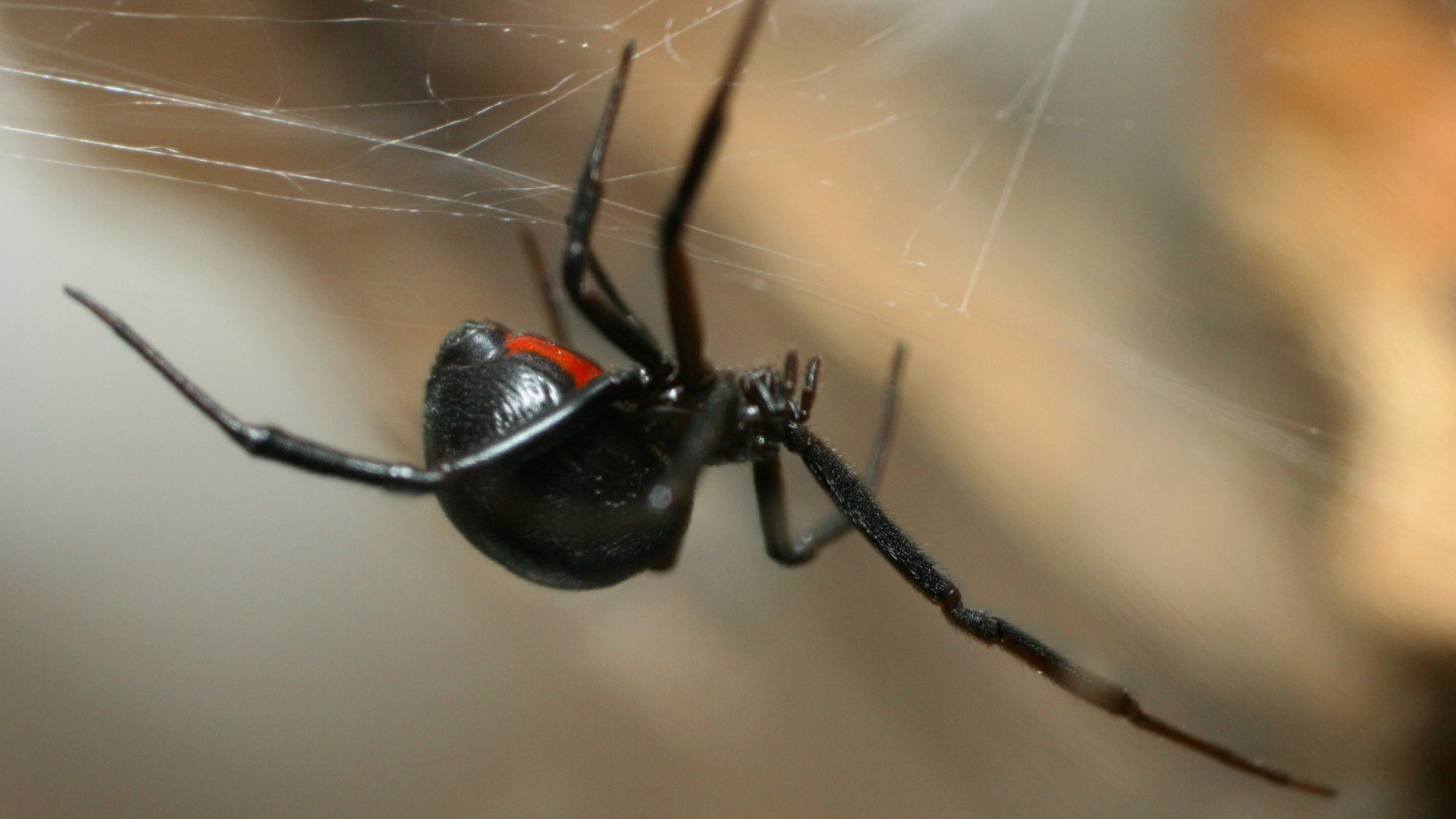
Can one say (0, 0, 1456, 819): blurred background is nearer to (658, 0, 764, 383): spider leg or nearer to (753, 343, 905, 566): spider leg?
(753, 343, 905, 566): spider leg

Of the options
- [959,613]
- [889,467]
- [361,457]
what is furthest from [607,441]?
[889,467]

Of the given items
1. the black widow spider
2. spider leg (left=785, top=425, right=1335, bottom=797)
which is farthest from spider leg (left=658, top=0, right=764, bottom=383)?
spider leg (left=785, top=425, right=1335, bottom=797)

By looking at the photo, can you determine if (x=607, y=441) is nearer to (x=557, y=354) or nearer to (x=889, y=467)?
(x=557, y=354)

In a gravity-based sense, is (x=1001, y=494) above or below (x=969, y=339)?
below

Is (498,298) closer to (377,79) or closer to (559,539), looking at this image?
(377,79)

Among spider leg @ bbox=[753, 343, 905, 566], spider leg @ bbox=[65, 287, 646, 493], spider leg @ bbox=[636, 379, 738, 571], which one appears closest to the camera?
spider leg @ bbox=[65, 287, 646, 493]

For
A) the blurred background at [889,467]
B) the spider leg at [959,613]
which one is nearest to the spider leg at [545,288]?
the blurred background at [889,467]

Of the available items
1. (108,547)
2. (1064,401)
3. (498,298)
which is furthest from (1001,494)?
(108,547)
